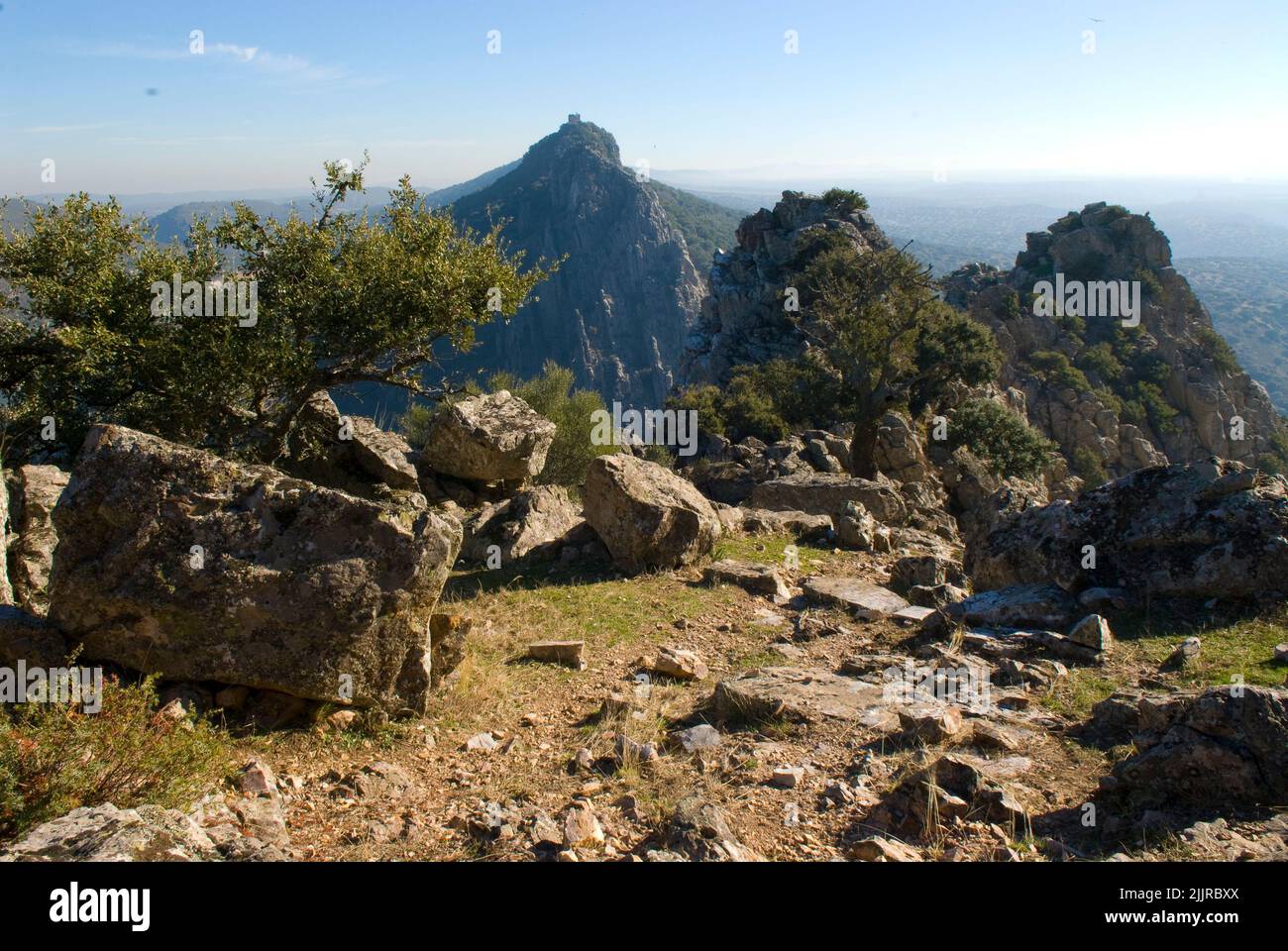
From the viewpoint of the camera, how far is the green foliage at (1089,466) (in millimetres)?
50812

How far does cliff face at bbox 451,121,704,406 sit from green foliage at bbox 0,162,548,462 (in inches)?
5134

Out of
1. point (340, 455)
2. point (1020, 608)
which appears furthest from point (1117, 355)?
point (340, 455)

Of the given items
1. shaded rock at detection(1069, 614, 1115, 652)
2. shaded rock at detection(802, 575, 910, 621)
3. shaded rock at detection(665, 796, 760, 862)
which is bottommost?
shaded rock at detection(802, 575, 910, 621)

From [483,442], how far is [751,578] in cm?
750

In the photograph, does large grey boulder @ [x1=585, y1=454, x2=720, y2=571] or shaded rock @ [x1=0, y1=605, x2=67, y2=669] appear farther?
large grey boulder @ [x1=585, y1=454, x2=720, y2=571]

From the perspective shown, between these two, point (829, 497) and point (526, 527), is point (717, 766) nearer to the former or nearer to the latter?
point (526, 527)

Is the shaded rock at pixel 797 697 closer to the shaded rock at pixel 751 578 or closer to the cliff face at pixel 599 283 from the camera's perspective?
the shaded rock at pixel 751 578

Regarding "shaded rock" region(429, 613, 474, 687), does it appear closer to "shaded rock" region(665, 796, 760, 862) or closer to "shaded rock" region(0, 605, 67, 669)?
"shaded rock" region(0, 605, 67, 669)

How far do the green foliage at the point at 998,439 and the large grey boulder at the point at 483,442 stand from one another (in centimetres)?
2065

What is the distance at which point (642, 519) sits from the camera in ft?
41.5

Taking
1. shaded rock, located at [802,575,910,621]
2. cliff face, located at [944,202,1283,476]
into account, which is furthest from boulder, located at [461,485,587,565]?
cliff face, located at [944,202,1283,476]

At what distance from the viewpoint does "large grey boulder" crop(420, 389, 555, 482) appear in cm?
1716

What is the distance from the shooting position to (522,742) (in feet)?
23.6
